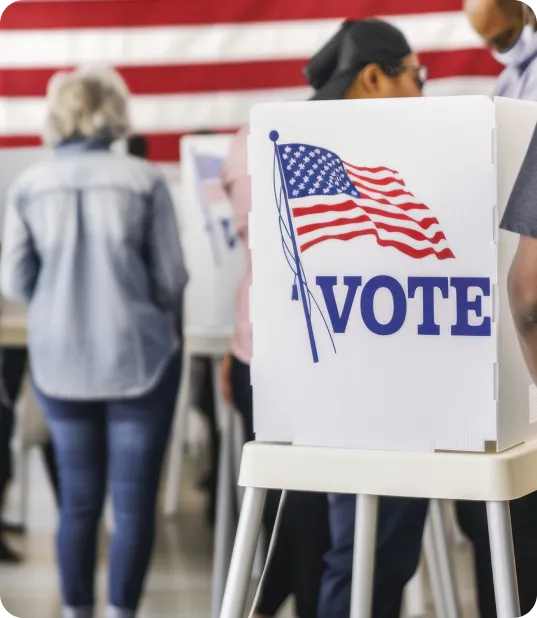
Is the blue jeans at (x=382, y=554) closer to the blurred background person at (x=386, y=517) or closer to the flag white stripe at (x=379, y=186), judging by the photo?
the blurred background person at (x=386, y=517)

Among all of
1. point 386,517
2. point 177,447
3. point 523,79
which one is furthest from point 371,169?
point 177,447

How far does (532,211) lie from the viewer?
1.19 meters

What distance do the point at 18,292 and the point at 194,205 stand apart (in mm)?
783

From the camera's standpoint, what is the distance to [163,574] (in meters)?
3.11

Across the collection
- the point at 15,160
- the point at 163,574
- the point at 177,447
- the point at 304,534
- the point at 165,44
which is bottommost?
the point at 163,574

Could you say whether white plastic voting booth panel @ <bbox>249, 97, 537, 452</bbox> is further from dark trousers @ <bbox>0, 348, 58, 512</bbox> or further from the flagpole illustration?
dark trousers @ <bbox>0, 348, 58, 512</bbox>

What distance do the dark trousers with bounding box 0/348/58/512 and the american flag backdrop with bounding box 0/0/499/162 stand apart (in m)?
0.62

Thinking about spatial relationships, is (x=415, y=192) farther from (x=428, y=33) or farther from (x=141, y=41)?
(x=141, y=41)

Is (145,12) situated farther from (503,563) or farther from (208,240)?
(503,563)

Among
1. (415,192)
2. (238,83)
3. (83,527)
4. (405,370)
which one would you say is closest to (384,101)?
(415,192)

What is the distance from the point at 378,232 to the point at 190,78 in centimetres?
215

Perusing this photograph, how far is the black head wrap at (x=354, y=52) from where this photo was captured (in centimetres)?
186

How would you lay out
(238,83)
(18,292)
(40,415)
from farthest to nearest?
(238,83) < (40,415) < (18,292)

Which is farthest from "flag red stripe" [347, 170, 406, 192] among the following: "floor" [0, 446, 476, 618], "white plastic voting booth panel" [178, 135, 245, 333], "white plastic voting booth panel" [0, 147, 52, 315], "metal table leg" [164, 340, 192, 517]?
"metal table leg" [164, 340, 192, 517]
